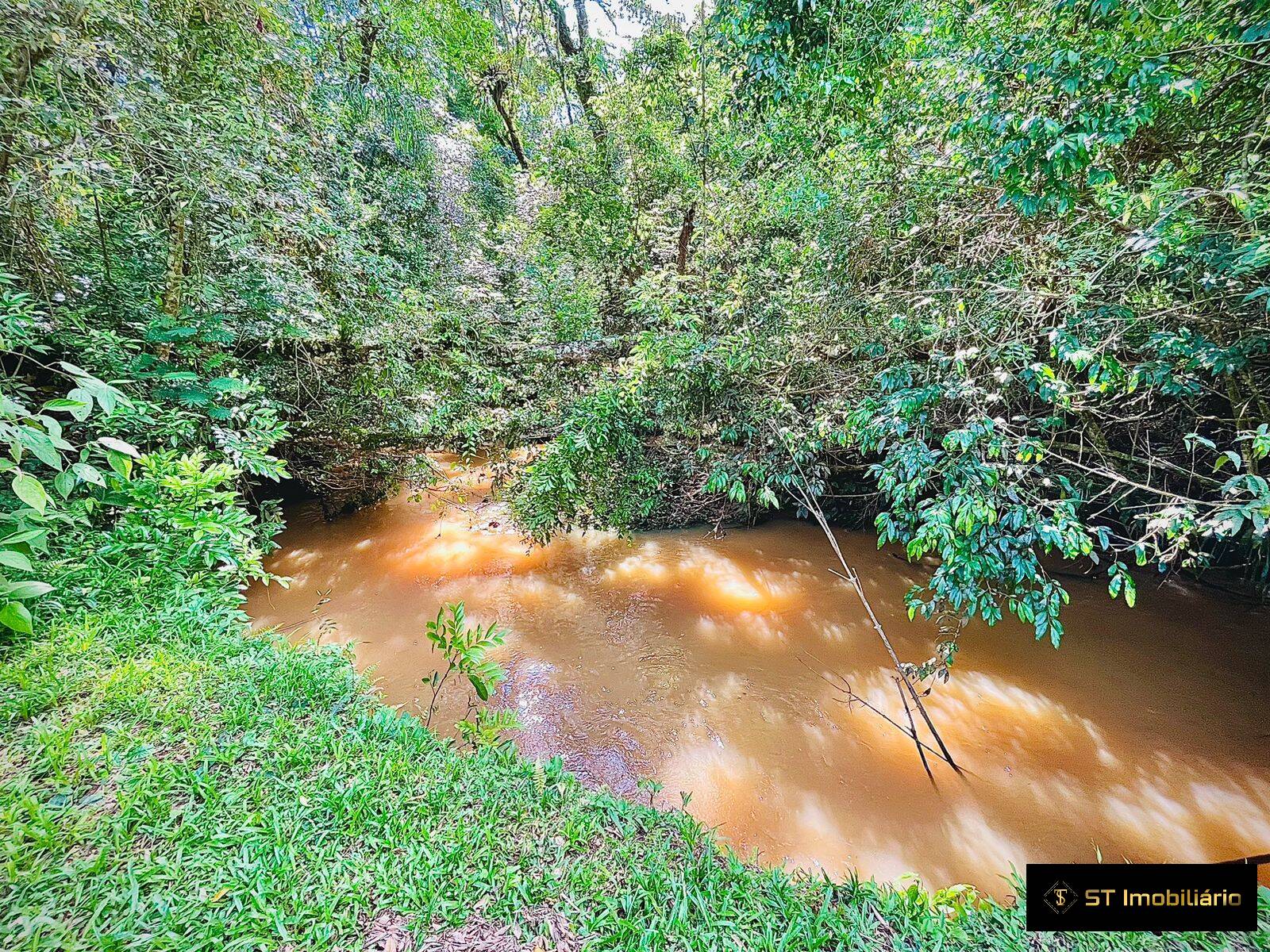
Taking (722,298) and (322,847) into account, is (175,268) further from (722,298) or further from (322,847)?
(722,298)

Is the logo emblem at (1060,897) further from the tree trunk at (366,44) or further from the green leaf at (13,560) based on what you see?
the tree trunk at (366,44)

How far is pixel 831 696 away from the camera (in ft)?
11.4

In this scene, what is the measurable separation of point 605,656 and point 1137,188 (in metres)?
4.59

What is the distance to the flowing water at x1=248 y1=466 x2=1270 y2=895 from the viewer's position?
2.59 metres

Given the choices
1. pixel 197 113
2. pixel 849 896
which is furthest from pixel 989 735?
pixel 197 113

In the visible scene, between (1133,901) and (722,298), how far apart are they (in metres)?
4.43

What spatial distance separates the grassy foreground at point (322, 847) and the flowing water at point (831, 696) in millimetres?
849

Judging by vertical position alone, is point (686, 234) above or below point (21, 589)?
above

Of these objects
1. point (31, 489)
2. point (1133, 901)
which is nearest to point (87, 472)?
point (31, 489)

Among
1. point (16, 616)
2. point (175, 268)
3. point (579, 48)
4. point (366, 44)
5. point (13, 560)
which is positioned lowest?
point (16, 616)

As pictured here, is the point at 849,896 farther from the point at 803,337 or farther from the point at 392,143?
the point at 392,143

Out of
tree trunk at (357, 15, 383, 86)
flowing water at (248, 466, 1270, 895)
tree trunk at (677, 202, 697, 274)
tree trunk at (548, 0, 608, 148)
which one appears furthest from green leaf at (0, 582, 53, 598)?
tree trunk at (548, 0, 608, 148)

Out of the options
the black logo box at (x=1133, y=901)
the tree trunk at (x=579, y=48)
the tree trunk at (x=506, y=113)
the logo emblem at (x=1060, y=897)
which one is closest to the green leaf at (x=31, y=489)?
the black logo box at (x=1133, y=901)

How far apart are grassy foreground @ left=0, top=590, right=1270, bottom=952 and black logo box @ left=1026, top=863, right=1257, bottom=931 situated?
0.06 meters
